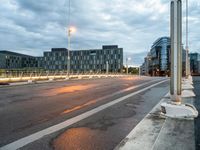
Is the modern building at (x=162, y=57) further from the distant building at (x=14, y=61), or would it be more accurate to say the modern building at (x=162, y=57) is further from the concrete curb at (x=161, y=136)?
the concrete curb at (x=161, y=136)

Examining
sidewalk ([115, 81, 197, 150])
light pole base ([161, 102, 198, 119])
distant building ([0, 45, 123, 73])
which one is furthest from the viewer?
distant building ([0, 45, 123, 73])

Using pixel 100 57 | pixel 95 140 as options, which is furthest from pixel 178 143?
pixel 100 57

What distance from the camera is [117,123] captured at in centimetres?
598

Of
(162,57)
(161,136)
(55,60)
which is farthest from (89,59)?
(161,136)

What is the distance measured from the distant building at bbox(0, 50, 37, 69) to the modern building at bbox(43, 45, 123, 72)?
25.8 feet

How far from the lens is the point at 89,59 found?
399 feet

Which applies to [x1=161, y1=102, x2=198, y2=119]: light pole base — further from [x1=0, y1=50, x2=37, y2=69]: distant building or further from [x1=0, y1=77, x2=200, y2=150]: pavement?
[x1=0, y1=50, x2=37, y2=69]: distant building

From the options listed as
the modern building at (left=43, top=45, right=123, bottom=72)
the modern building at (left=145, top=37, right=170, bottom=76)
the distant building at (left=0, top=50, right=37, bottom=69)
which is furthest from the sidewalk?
the modern building at (left=145, top=37, right=170, bottom=76)

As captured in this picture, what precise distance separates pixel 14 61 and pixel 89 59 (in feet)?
126

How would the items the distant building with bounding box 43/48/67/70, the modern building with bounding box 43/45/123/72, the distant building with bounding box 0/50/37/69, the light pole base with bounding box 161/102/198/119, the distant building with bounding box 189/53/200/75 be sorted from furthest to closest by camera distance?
the distant building with bounding box 43/48/67/70
the distant building with bounding box 189/53/200/75
the modern building with bounding box 43/45/123/72
the distant building with bounding box 0/50/37/69
the light pole base with bounding box 161/102/198/119

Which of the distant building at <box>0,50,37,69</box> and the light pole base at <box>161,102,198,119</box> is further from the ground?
the distant building at <box>0,50,37,69</box>

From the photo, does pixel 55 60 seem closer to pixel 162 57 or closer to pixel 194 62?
pixel 162 57

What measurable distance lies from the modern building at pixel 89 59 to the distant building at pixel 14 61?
7.85 meters

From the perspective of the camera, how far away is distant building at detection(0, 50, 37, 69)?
9994cm
